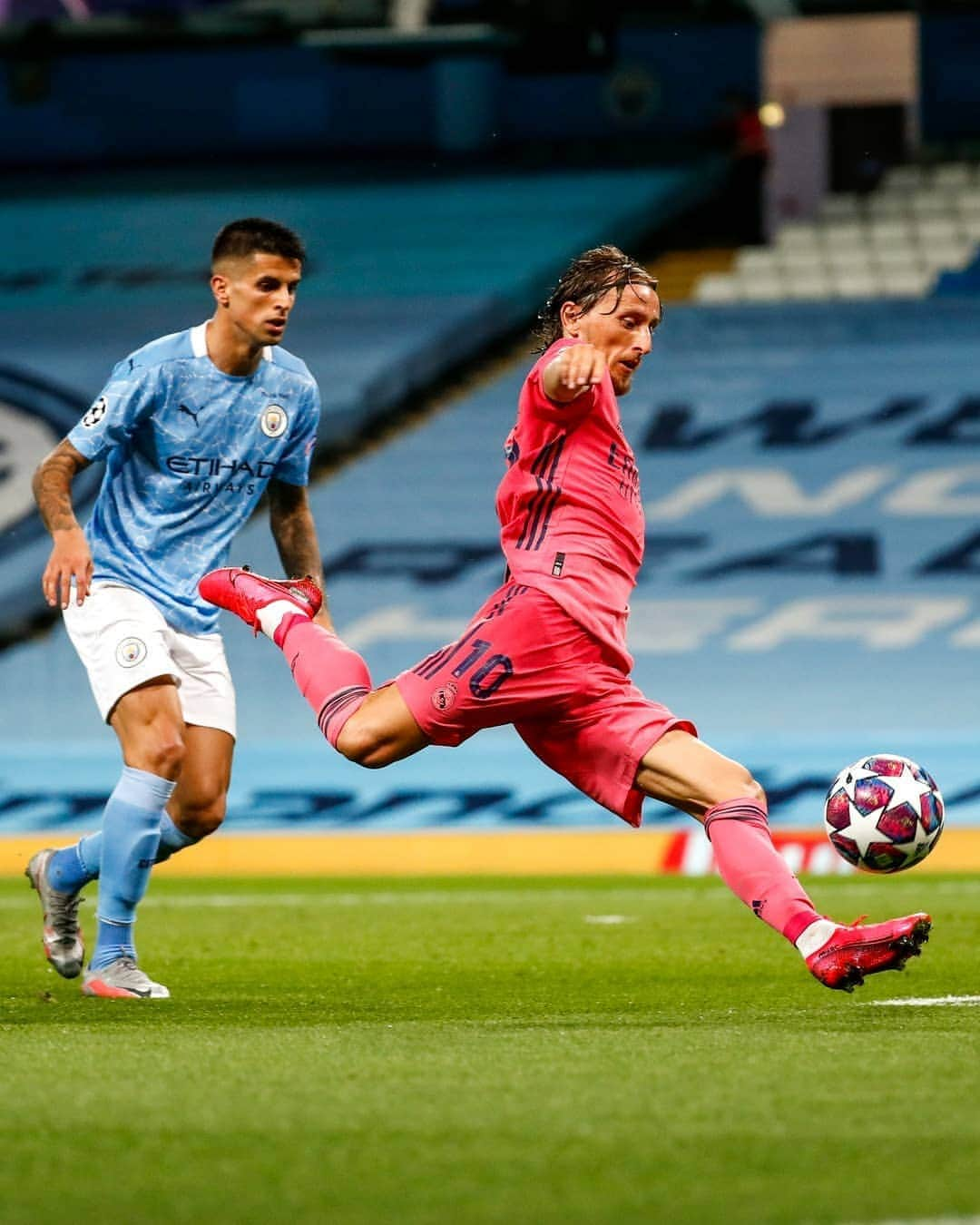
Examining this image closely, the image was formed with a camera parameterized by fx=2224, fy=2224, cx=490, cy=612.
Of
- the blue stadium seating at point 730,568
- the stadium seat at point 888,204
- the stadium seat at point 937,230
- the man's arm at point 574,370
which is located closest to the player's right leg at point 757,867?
the man's arm at point 574,370

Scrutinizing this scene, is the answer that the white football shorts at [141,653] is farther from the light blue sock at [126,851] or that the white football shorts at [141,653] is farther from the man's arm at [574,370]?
the man's arm at [574,370]

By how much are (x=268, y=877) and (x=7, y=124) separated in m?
12.1

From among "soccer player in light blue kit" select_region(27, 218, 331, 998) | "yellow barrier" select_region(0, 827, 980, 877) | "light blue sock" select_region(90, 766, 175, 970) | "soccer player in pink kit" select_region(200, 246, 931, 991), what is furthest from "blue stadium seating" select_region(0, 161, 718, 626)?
"soccer player in pink kit" select_region(200, 246, 931, 991)

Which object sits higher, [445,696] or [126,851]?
[445,696]

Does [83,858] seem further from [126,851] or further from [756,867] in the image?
[756,867]

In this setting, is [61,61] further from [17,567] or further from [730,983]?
[730,983]

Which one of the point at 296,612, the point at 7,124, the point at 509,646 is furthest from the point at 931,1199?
the point at 7,124

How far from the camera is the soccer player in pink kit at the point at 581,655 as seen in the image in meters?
5.70

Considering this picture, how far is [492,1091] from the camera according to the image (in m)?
4.39

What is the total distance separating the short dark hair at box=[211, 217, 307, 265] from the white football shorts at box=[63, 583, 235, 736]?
1.09m

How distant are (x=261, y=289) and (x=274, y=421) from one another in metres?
0.45

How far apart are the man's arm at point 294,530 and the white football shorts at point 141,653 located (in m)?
0.35

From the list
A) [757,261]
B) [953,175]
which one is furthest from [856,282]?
[953,175]

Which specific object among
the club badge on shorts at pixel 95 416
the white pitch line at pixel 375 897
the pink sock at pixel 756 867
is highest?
the club badge on shorts at pixel 95 416
